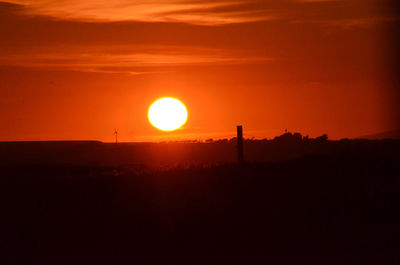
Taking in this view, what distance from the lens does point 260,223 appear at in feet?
72.6

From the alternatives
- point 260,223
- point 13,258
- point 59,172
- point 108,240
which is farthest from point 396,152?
point 13,258

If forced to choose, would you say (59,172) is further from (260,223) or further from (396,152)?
(396,152)

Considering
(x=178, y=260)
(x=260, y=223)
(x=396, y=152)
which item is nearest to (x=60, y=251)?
(x=178, y=260)

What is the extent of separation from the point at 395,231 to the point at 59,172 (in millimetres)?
14550

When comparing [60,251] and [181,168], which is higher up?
[181,168]

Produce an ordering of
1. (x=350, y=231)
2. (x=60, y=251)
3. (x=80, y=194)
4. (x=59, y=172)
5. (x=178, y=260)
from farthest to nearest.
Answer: (x=59, y=172) < (x=80, y=194) < (x=350, y=231) < (x=60, y=251) < (x=178, y=260)

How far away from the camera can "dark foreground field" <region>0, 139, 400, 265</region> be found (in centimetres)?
1981

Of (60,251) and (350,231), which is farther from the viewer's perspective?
(350,231)

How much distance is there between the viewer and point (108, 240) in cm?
2120

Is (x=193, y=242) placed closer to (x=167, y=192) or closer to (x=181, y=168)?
(x=167, y=192)

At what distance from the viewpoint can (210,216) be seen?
22.3 m

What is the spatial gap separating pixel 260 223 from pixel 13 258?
20.7 ft

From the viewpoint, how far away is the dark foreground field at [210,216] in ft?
65.0

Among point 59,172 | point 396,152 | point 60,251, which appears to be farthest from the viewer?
point 396,152
